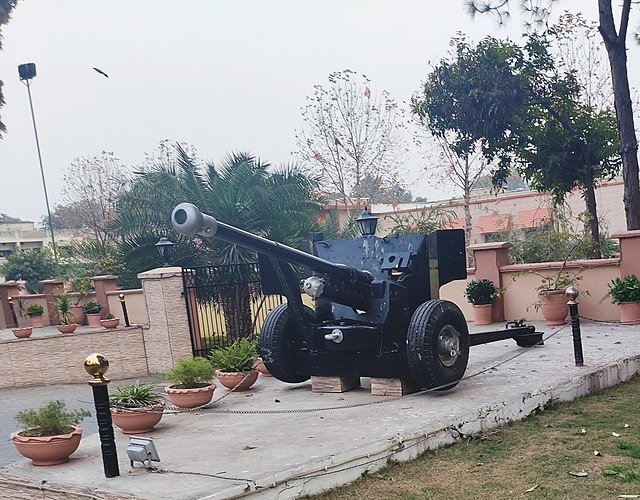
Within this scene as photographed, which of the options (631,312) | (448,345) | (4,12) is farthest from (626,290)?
(4,12)

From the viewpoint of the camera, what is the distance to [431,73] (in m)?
14.1

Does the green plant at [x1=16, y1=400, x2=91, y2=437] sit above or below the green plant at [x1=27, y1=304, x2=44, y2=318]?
above

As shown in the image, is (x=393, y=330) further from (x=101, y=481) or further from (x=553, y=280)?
(x=553, y=280)

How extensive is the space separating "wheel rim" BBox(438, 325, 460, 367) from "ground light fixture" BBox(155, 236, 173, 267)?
6721 mm

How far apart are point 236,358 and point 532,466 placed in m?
3.84

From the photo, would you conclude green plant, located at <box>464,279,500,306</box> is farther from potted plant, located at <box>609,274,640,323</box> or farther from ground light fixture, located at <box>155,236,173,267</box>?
ground light fixture, located at <box>155,236,173,267</box>

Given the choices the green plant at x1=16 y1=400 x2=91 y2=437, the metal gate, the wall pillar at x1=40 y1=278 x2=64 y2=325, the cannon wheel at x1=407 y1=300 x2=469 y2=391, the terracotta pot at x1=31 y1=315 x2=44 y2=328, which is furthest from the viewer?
the wall pillar at x1=40 y1=278 x2=64 y2=325

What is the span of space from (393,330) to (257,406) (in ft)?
5.01

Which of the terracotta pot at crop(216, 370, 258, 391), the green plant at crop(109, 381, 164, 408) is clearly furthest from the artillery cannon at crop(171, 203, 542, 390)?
the green plant at crop(109, 381, 164, 408)

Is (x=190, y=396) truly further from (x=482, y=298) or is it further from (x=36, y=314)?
(x=36, y=314)

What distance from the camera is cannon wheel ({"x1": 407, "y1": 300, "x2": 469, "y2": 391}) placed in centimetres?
666

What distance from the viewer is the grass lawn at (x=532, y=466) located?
4.59 meters

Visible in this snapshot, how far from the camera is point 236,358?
8062 millimetres

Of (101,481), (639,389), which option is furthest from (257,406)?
(639,389)
